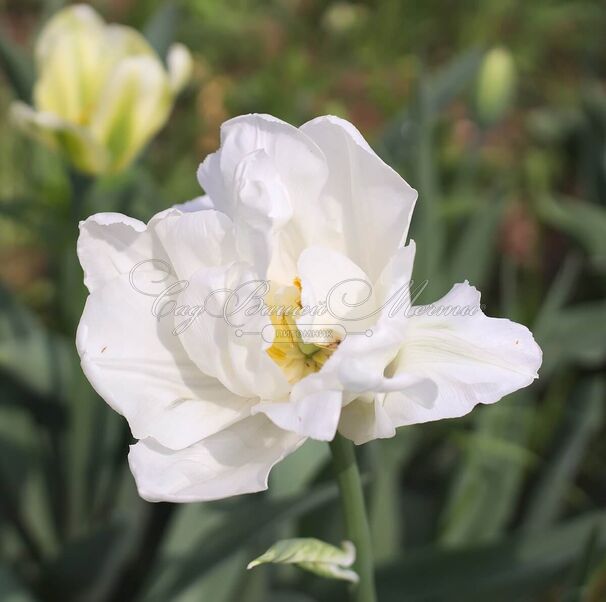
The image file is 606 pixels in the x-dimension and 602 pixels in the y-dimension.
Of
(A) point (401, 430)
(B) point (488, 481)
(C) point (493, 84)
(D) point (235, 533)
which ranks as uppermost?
(C) point (493, 84)

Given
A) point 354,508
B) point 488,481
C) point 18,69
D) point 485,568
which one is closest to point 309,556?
point 354,508

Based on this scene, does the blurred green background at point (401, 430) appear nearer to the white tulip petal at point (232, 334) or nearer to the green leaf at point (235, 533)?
the green leaf at point (235, 533)

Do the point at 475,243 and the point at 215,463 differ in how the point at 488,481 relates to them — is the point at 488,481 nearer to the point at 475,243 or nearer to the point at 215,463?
the point at 475,243

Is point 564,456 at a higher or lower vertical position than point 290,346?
lower

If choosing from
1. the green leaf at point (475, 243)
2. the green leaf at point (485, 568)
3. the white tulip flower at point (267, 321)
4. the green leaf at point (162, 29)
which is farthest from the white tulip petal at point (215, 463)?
the green leaf at point (162, 29)

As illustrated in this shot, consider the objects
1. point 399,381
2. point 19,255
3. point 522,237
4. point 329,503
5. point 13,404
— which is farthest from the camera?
point 19,255

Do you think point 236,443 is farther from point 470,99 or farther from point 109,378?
point 470,99

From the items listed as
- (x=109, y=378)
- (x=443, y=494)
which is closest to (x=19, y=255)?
(x=443, y=494)
